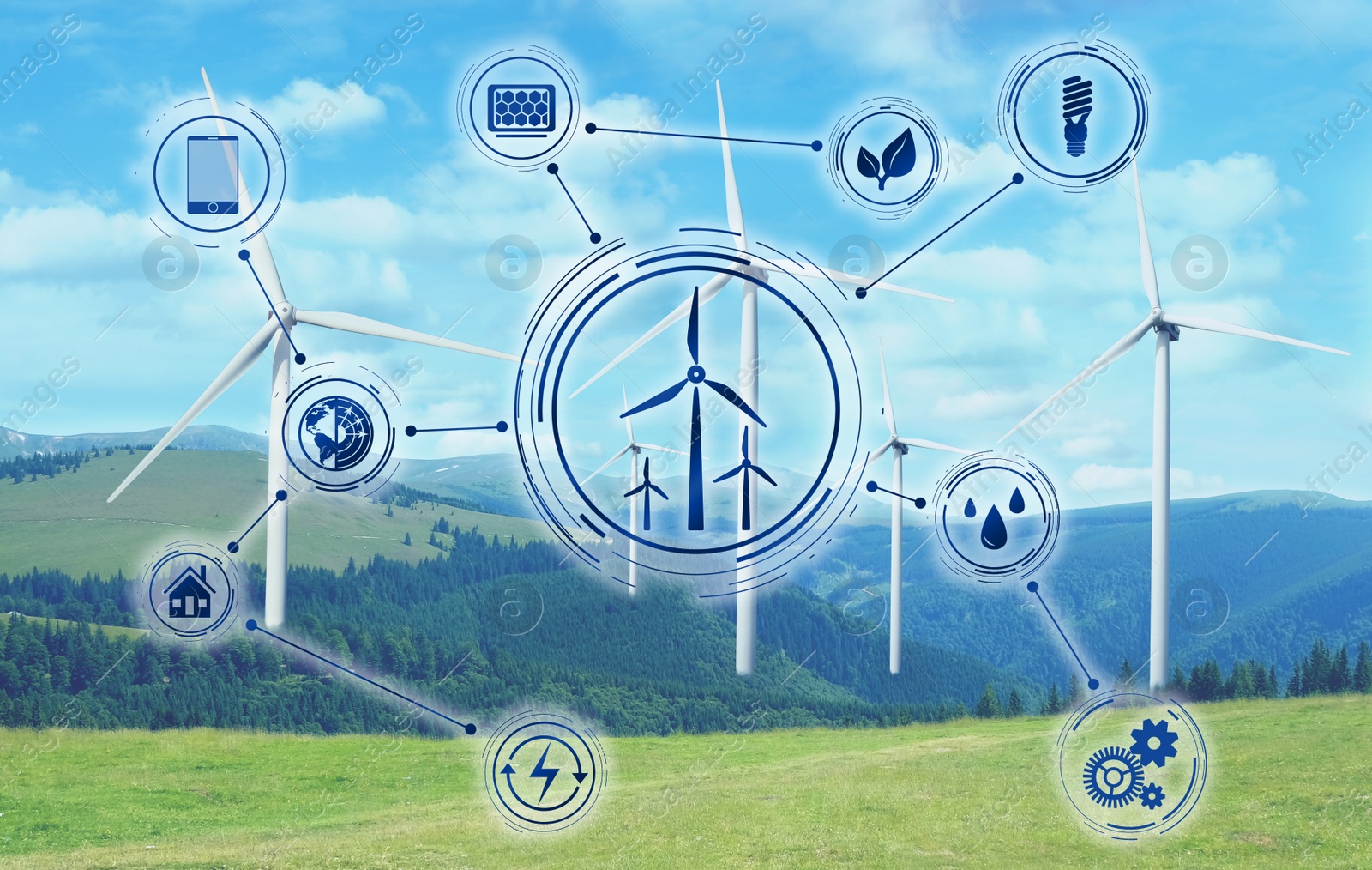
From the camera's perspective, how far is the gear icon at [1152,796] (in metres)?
34.8

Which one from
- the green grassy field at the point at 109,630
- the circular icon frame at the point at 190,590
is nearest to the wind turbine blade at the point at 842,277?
the circular icon frame at the point at 190,590

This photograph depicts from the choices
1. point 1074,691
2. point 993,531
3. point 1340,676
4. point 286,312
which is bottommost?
point 1074,691

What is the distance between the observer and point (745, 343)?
40.8 m

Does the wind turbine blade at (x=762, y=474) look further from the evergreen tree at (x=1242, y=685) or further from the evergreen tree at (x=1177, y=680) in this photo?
the evergreen tree at (x=1242, y=685)

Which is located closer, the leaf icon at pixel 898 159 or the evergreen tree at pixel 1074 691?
the leaf icon at pixel 898 159

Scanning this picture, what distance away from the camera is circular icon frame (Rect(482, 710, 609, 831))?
3253cm

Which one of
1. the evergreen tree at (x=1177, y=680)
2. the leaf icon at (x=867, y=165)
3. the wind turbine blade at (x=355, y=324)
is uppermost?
the leaf icon at (x=867, y=165)

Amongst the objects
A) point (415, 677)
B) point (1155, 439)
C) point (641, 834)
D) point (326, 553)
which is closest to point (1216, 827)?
point (1155, 439)

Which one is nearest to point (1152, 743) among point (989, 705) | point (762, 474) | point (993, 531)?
point (993, 531)

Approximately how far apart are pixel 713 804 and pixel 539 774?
356 inches

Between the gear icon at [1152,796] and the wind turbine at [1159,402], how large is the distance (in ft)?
27.5

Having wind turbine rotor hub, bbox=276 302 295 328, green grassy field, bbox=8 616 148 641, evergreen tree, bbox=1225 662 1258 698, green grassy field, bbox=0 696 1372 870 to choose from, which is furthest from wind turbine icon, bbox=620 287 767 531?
green grassy field, bbox=8 616 148 641

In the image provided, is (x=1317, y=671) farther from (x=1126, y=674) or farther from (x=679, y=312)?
(x=679, y=312)

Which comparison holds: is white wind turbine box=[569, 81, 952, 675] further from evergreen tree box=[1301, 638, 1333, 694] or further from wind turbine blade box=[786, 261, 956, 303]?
evergreen tree box=[1301, 638, 1333, 694]
